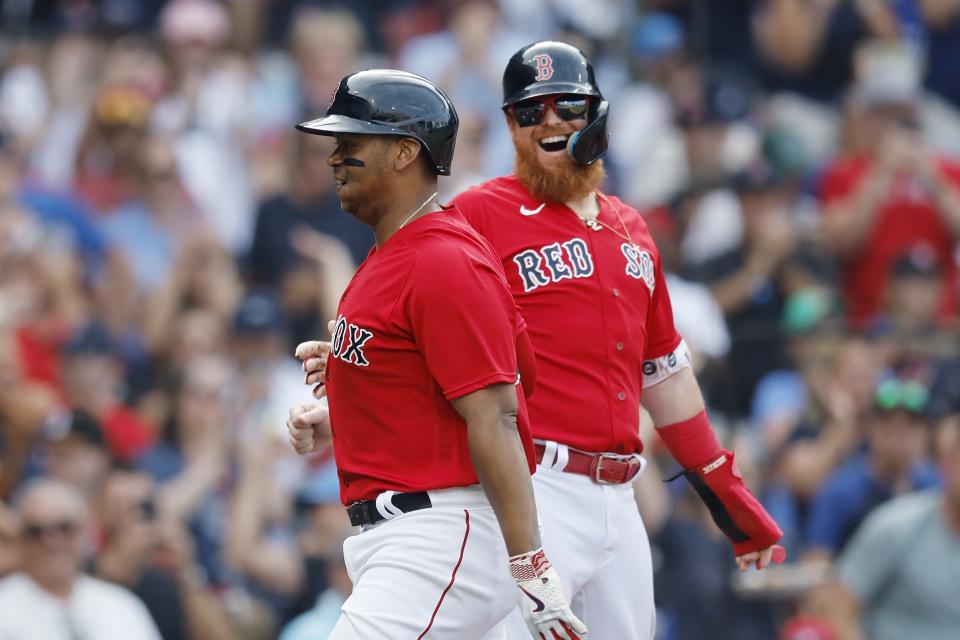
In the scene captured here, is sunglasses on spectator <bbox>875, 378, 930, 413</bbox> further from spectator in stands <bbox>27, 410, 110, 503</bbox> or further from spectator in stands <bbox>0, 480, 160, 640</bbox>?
spectator in stands <bbox>0, 480, 160, 640</bbox>

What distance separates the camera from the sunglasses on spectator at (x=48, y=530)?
6.43 meters

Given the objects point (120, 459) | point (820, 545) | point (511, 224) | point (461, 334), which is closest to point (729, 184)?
point (820, 545)

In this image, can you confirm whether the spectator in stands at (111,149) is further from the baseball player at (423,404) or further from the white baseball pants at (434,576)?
the white baseball pants at (434,576)

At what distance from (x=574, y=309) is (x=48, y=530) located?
8.58 ft

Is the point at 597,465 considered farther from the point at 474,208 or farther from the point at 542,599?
the point at 542,599

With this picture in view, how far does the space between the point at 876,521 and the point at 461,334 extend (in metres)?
4.59

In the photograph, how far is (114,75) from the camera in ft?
34.7

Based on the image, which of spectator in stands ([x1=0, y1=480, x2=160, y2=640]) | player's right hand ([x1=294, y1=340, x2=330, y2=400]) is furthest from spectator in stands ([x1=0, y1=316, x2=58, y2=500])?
Result: player's right hand ([x1=294, y1=340, x2=330, y2=400])

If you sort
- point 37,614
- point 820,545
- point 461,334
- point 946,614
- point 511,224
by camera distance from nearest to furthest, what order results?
point 461,334
point 511,224
point 37,614
point 946,614
point 820,545

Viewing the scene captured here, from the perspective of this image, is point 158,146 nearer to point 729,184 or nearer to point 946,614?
point 729,184

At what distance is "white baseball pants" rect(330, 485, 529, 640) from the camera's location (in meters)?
4.10

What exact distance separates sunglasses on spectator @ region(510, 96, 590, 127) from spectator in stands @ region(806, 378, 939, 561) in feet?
13.3

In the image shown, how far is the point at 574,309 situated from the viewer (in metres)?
5.00

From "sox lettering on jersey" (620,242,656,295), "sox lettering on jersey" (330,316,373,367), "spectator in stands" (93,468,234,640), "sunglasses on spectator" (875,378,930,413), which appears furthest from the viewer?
"sunglasses on spectator" (875,378,930,413)
